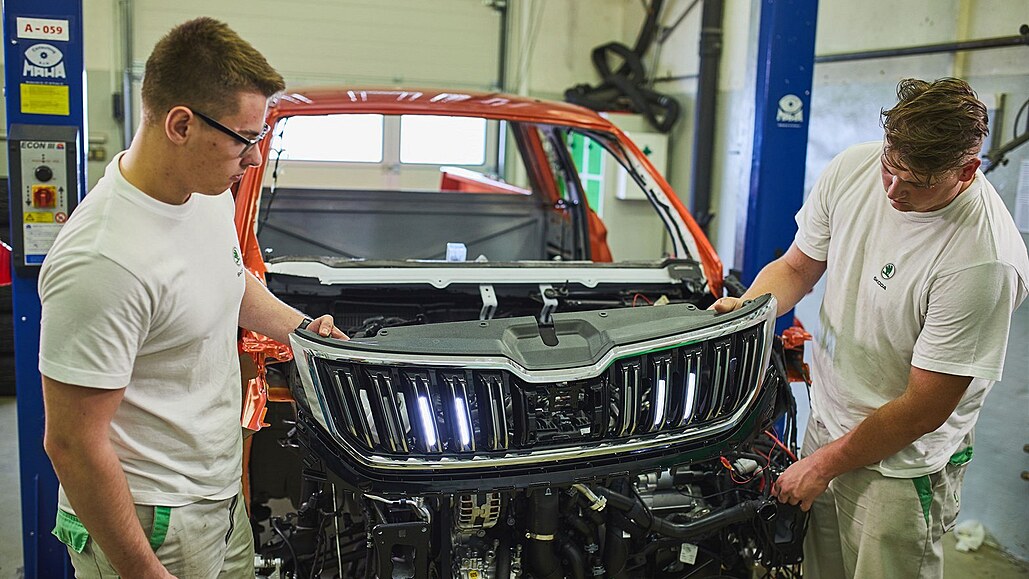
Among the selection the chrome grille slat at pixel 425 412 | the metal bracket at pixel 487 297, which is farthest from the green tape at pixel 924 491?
the metal bracket at pixel 487 297

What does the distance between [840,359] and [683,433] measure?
0.47 m

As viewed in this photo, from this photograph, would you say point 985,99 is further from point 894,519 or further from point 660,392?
point 660,392

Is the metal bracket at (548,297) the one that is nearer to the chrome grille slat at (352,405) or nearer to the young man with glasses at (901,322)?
the young man with glasses at (901,322)

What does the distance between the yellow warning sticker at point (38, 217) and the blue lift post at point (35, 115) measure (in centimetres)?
5

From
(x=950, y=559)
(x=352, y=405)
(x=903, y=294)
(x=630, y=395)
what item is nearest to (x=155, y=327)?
(x=352, y=405)

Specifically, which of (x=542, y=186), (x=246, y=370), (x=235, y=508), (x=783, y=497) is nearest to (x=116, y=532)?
(x=235, y=508)

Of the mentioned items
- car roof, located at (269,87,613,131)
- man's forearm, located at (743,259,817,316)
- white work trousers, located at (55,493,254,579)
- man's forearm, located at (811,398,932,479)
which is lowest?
white work trousers, located at (55,493,254,579)

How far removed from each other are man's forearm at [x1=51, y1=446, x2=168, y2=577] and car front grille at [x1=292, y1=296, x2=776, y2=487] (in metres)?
0.58

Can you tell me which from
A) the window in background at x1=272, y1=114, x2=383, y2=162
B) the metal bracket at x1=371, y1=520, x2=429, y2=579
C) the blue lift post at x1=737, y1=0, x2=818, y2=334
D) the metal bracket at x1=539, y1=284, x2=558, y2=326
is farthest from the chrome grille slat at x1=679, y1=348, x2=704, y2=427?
the window in background at x1=272, y1=114, x2=383, y2=162

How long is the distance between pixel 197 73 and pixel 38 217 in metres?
1.56

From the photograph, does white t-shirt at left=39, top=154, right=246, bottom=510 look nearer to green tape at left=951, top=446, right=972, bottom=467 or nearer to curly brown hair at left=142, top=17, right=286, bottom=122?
curly brown hair at left=142, top=17, right=286, bottom=122

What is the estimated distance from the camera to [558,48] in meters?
8.91

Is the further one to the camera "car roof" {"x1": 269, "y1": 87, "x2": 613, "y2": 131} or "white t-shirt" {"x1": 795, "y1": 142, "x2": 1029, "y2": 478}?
"car roof" {"x1": 269, "y1": 87, "x2": 613, "y2": 131}

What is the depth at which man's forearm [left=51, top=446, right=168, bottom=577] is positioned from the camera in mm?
1508
